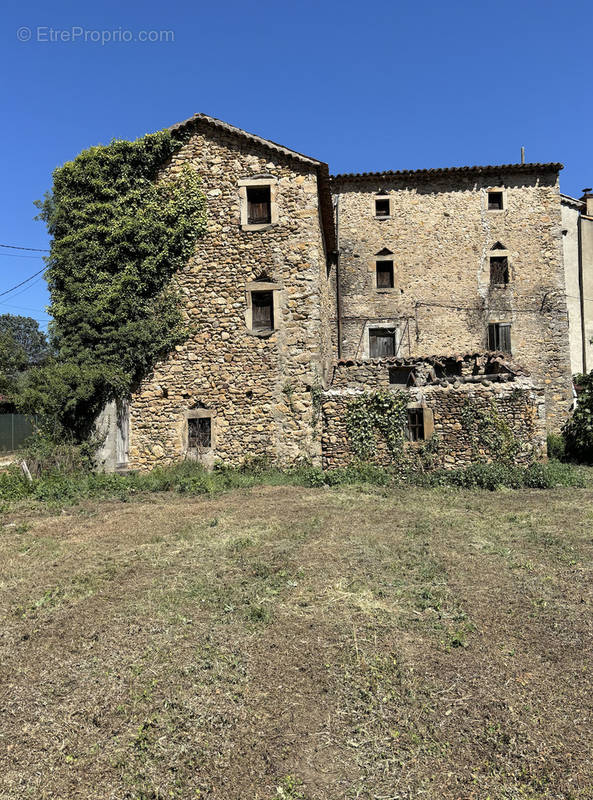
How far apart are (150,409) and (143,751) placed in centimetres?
1148

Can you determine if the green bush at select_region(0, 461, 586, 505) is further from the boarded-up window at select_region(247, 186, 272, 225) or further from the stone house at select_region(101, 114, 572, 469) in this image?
Answer: the boarded-up window at select_region(247, 186, 272, 225)

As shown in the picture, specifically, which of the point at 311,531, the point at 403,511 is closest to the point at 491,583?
the point at 311,531

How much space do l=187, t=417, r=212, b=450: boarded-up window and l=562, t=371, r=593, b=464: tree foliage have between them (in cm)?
1161

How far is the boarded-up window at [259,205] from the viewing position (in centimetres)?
1406

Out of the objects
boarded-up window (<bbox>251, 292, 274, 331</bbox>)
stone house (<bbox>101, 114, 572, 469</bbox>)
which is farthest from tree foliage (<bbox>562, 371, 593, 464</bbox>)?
boarded-up window (<bbox>251, 292, 274, 331</bbox>)

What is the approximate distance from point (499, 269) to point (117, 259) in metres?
15.8

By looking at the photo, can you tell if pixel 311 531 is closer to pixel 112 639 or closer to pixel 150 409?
pixel 112 639

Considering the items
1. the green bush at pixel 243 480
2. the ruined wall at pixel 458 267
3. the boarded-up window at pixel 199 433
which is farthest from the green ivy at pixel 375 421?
the ruined wall at pixel 458 267

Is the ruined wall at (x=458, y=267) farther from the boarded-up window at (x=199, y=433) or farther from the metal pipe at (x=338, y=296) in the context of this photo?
the boarded-up window at (x=199, y=433)

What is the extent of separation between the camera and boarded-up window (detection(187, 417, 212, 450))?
45.5ft

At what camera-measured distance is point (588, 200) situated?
2553cm

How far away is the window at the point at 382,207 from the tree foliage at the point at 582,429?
418 inches

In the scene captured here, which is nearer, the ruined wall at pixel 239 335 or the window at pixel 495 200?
the ruined wall at pixel 239 335

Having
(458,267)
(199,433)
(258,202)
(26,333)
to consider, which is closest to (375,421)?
(199,433)
